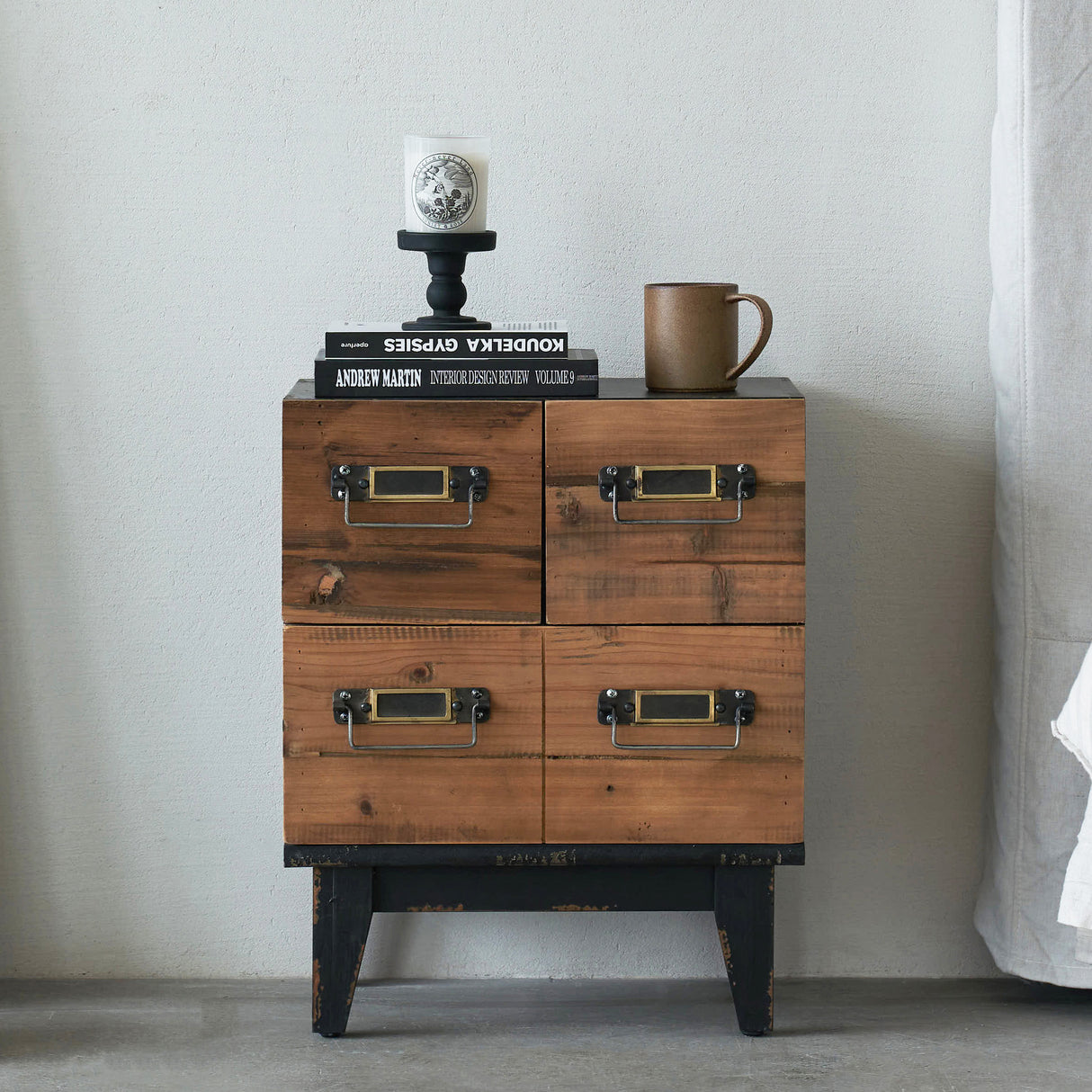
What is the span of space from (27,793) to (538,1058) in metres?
0.75

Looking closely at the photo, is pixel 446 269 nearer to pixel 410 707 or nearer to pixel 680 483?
pixel 680 483

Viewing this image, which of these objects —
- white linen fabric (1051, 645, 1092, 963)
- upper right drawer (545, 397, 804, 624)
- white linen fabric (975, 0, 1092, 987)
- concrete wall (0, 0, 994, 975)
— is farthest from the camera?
concrete wall (0, 0, 994, 975)

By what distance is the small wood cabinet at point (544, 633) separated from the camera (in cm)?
131

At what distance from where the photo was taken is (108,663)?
1.63 m

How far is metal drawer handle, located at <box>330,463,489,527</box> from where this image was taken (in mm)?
1312

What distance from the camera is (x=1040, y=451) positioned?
148 cm

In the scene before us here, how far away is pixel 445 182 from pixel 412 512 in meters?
0.37

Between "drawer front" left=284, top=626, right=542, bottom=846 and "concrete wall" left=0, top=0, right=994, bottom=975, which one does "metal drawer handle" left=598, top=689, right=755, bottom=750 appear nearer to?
"drawer front" left=284, top=626, right=542, bottom=846

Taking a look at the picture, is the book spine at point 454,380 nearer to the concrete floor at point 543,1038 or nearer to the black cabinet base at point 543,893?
the black cabinet base at point 543,893

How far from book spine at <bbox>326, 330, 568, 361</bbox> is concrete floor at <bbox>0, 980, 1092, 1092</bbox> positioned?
31.7 inches

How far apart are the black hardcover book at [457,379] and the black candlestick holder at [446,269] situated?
69mm

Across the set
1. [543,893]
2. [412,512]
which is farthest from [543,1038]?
[412,512]

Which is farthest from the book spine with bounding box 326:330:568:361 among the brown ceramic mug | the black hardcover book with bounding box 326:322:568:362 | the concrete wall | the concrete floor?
the concrete floor

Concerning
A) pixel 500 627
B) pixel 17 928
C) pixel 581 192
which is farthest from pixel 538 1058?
pixel 581 192
